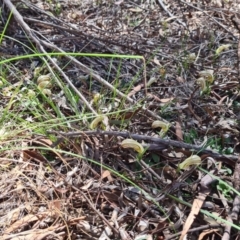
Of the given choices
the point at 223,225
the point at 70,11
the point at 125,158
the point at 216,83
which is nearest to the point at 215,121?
the point at 216,83

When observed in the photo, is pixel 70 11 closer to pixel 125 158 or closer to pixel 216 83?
pixel 216 83

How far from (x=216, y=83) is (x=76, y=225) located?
866 mm

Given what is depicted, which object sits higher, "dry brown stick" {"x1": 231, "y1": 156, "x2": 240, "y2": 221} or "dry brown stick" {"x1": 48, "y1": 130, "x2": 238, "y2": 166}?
"dry brown stick" {"x1": 48, "y1": 130, "x2": 238, "y2": 166}

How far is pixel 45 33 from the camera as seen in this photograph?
2029 mm

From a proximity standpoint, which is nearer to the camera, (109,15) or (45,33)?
(45,33)

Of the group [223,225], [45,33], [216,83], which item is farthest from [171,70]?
[223,225]

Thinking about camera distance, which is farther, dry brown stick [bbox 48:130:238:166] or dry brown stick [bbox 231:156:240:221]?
dry brown stick [bbox 48:130:238:166]

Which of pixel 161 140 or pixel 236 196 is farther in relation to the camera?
pixel 161 140

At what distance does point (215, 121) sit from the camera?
156 cm

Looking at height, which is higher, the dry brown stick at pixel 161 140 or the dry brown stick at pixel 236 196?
the dry brown stick at pixel 161 140

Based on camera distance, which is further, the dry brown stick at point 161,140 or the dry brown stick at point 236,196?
the dry brown stick at point 161,140

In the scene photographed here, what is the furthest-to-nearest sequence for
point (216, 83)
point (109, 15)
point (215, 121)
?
point (109, 15) → point (216, 83) → point (215, 121)

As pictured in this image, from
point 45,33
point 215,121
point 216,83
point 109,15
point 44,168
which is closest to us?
point 44,168

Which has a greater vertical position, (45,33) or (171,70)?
(45,33)
